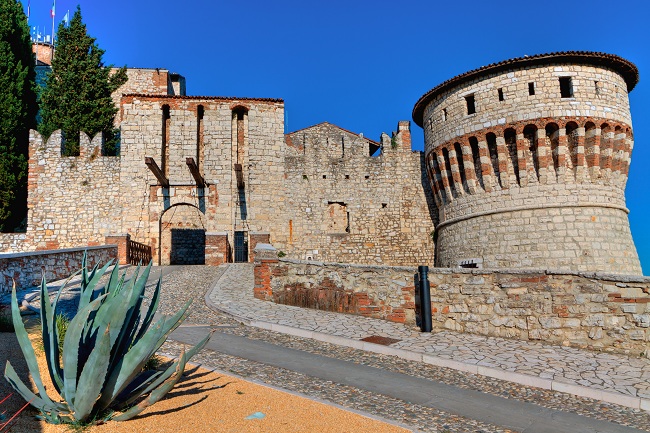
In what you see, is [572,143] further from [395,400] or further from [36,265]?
[36,265]

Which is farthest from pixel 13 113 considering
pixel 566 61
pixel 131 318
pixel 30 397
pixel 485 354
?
pixel 566 61

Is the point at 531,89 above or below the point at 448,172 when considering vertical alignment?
above

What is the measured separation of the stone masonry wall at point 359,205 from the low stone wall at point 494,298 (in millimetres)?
10724

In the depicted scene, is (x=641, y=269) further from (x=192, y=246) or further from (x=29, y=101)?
(x=29, y=101)

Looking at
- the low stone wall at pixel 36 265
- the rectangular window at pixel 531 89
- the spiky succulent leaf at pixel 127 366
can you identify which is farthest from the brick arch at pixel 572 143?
the spiky succulent leaf at pixel 127 366

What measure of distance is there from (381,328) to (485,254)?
9966mm

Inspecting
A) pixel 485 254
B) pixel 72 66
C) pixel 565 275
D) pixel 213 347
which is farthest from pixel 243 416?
pixel 72 66

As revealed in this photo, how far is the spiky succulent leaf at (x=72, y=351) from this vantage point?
3475 millimetres

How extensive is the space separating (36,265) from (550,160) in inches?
661

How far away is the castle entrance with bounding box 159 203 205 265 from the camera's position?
2227cm

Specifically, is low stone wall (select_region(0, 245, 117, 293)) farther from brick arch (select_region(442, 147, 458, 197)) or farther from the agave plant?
brick arch (select_region(442, 147, 458, 197))

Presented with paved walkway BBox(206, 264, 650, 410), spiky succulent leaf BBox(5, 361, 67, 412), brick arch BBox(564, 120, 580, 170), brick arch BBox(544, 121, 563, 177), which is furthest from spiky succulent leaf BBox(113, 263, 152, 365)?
brick arch BBox(564, 120, 580, 170)

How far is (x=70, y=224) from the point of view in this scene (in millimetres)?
20859

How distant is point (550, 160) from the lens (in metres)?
16.3
